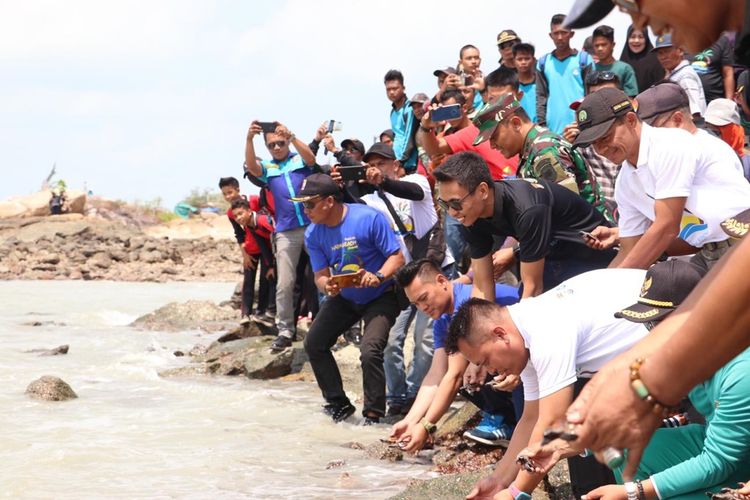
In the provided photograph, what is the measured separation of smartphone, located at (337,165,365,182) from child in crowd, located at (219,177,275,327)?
10.3ft

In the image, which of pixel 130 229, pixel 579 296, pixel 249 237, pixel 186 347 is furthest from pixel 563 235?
pixel 130 229

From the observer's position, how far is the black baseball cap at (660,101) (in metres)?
5.29

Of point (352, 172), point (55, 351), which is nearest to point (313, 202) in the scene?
point (352, 172)

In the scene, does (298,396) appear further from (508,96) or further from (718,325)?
(718,325)

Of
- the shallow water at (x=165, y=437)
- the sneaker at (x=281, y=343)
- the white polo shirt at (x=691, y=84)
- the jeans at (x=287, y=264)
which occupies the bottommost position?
the shallow water at (x=165, y=437)

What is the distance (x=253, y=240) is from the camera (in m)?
11.2

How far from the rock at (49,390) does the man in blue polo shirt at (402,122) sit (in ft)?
12.1

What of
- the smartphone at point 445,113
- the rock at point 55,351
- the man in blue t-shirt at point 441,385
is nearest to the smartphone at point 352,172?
the smartphone at point 445,113

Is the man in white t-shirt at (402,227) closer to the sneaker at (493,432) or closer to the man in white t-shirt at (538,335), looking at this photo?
the sneaker at (493,432)

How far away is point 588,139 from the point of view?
4887mm

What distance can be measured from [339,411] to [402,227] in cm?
152

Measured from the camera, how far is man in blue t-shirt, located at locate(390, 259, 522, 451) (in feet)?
18.4

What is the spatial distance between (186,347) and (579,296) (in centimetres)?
944

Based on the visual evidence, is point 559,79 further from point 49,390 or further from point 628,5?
point 628,5
